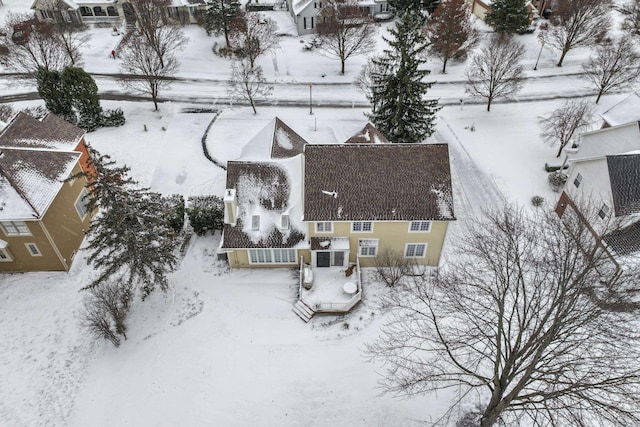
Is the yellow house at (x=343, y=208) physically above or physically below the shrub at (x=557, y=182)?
above

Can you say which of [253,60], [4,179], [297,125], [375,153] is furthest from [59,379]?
[253,60]

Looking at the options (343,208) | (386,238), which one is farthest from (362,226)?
(386,238)

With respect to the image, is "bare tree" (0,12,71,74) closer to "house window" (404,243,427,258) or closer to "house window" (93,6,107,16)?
"house window" (93,6,107,16)

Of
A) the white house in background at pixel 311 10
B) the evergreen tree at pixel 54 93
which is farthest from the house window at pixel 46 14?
the white house in background at pixel 311 10

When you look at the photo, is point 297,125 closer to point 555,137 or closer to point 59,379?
point 555,137

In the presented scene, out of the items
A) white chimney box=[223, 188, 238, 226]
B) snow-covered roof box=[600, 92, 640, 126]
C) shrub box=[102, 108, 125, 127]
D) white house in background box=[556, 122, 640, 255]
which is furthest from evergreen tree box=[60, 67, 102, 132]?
snow-covered roof box=[600, 92, 640, 126]

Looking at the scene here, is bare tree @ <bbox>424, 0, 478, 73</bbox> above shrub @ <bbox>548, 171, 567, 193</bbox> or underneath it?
above

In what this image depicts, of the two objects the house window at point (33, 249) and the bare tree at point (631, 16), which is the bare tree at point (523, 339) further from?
the bare tree at point (631, 16)
